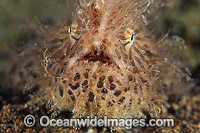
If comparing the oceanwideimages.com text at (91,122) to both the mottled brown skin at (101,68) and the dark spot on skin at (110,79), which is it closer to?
the mottled brown skin at (101,68)

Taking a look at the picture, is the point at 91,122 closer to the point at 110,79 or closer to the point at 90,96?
the point at 90,96

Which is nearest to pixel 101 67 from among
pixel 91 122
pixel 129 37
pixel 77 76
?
pixel 77 76

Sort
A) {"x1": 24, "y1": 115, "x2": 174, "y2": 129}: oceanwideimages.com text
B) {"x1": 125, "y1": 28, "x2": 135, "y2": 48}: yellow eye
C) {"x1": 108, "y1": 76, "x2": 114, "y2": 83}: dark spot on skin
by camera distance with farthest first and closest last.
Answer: {"x1": 24, "y1": 115, "x2": 174, "y2": 129}: oceanwideimages.com text → {"x1": 125, "y1": 28, "x2": 135, "y2": 48}: yellow eye → {"x1": 108, "y1": 76, "x2": 114, "y2": 83}: dark spot on skin

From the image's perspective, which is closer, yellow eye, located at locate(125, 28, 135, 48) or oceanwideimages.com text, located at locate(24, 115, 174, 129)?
yellow eye, located at locate(125, 28, 135, 48)

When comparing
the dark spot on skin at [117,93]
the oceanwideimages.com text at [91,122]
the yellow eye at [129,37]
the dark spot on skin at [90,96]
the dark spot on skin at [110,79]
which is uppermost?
the yellow eye at [129,37]

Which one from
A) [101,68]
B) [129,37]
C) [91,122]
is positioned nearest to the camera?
[101,68]

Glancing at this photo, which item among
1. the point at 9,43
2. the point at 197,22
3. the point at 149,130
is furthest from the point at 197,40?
the point at 9,43

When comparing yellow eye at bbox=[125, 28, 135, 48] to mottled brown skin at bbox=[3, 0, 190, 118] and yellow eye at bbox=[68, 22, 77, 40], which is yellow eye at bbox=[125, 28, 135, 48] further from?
yellow eye at bbox=[68, 22, 77, 40]

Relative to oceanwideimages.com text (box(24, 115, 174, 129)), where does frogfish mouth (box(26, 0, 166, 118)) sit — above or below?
above

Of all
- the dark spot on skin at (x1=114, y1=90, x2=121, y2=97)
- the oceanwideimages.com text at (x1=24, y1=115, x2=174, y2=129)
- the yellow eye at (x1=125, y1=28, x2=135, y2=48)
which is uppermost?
the yellow eye at (x1=125, y1=28, x2=135, y2=48)

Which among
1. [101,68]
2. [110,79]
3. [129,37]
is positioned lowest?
[110,79]

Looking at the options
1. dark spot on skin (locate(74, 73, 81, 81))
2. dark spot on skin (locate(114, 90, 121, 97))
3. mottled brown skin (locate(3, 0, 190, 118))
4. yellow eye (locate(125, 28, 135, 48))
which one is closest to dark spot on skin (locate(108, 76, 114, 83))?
mottled brown skin (locate(3, 0, 190, 118))

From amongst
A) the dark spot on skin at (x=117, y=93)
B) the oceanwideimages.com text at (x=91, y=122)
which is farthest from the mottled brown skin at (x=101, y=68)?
the oceanwideimages.com text at (x=91, y=122)
